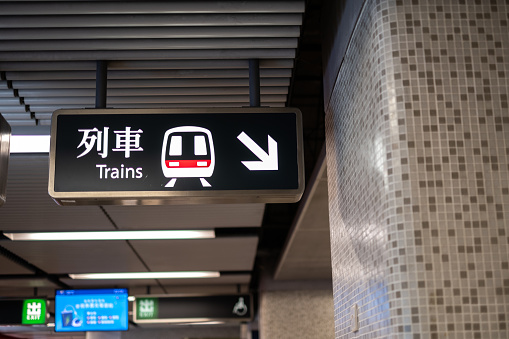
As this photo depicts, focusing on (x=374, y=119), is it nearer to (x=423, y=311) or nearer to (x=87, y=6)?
(x=423, y=311)

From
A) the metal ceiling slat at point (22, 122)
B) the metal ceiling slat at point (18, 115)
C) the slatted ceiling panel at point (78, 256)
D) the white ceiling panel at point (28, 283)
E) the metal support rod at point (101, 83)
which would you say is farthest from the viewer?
the white ceiling panel at point (28, 283)

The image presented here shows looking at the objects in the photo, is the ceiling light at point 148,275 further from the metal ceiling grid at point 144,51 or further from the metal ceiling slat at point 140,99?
the metal ceiling slat at point 140,99

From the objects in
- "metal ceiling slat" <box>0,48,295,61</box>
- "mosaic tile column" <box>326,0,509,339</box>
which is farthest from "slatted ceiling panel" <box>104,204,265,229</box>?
"mosaic tile column" <box>326,0,509,339</box>

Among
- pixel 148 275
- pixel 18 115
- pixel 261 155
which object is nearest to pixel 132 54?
pixel 261 155

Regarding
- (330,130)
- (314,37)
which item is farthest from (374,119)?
(314,37)

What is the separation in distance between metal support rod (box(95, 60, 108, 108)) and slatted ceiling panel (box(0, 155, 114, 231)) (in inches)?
77.0

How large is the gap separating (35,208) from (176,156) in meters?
4.32

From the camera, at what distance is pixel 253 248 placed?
9.59m

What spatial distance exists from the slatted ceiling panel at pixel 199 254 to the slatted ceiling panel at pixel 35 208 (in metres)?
1.14

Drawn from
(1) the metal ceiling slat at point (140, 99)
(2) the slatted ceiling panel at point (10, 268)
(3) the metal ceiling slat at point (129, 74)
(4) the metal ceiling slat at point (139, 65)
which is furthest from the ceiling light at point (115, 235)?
(4) the metal ceiling slat at point (139, 65)

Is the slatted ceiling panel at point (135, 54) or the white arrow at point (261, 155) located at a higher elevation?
the slatted ceiling panel at point (135, 54)

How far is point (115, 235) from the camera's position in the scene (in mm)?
8672

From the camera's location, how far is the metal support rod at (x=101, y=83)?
157 inches

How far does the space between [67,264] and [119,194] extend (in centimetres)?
752
